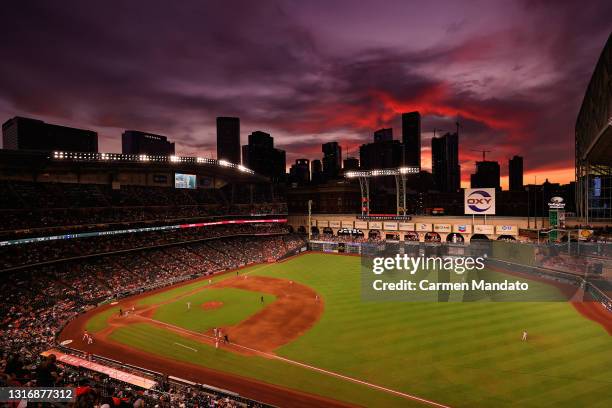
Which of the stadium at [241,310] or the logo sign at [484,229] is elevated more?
the logo sign at [484,229]

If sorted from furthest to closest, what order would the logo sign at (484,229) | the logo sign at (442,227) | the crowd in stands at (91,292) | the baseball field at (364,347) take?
the logo sign at (442,227), the logo sign at (484,229), the baseball field at (364,347), the crowd in stands at (91,292)

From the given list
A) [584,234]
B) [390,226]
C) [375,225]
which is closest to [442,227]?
[390,226]

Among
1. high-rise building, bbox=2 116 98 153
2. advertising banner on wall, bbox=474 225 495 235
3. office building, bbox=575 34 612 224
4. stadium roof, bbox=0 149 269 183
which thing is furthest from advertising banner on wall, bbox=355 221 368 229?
high-rise building, bbox=2 116 98 153

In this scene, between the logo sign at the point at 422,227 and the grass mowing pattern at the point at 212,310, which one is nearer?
the grass mowing pattern at the point at 212,310

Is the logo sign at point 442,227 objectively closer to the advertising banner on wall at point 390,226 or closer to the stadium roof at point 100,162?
the advertising banner on wall at point 390,226

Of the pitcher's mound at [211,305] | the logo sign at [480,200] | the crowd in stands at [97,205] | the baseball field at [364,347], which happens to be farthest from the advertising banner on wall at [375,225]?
the pitcher's mound at [211,305]

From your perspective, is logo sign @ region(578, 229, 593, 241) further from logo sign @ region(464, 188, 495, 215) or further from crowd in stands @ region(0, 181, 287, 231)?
crowd in stands @ region(0, 181, 287, 231)

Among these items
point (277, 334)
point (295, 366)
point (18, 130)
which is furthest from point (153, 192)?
point (18, 130)

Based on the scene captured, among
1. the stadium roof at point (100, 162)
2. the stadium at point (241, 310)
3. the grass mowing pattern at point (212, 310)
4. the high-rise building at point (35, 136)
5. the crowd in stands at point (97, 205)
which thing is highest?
the high-rise building at point (35, 136)
